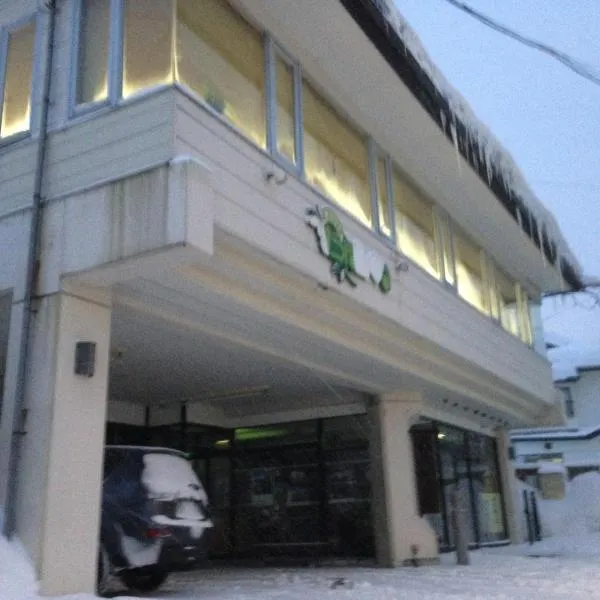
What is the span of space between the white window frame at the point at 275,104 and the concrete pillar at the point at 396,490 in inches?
216

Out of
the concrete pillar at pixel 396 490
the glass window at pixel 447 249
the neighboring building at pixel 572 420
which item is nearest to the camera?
the concrete pillar at pixel 396 490

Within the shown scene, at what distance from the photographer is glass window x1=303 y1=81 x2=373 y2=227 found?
9.44 metres

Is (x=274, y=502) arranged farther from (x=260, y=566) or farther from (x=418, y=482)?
(x=418, y=482)

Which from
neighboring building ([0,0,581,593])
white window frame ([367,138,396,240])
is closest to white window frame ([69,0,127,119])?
neighboring building ([0,0,581,593])

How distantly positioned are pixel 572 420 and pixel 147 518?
1510 inches

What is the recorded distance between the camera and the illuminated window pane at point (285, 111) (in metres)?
8.75

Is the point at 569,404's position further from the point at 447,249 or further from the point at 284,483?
the point at 284,483

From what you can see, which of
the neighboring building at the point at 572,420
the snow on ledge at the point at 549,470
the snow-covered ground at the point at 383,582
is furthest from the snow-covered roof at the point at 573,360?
the snow-covered ground at the point at 383,582

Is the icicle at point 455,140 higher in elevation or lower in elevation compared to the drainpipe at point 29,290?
higher

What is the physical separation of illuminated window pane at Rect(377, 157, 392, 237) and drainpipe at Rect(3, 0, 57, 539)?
4913mm

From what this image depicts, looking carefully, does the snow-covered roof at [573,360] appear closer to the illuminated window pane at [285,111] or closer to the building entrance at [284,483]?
the building entrance at [284,483]

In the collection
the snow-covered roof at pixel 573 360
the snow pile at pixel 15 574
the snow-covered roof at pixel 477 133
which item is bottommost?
the snow pile at pixel 15 574

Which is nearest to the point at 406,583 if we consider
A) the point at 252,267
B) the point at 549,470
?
the point at 252,267

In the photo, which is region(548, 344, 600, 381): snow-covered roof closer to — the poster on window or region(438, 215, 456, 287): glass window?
the poster on window
